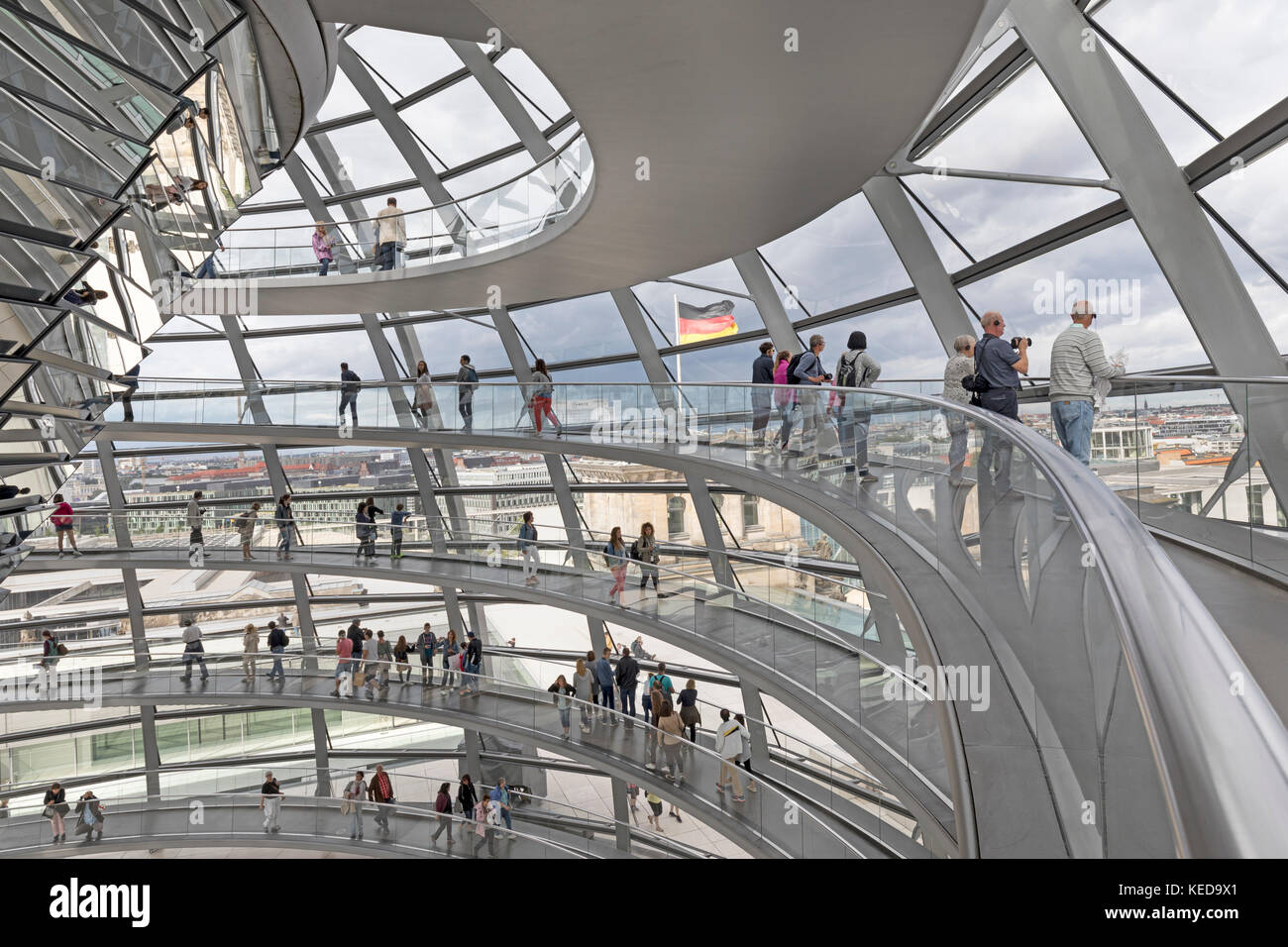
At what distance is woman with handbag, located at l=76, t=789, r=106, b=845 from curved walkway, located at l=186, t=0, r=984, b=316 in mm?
15247

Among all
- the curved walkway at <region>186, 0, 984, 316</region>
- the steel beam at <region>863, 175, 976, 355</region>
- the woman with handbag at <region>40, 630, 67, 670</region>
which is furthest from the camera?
the woman with handbag at <region>40, 630, 67, 670</region>

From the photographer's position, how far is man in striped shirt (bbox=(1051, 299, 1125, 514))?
287 inches

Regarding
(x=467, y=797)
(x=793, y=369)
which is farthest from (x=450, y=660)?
(x=793, y=369)

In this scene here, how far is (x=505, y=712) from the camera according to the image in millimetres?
18672

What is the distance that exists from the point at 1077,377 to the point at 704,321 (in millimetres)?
11657

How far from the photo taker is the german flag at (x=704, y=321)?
60.0ft

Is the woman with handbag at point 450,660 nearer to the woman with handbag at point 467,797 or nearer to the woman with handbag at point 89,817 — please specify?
the woman with handbag at point 467,797

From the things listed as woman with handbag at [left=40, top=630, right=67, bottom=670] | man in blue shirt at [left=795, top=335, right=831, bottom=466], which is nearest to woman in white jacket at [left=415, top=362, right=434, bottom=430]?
man in blue shirt at [left=795, top=335, right=831, bottom=466]

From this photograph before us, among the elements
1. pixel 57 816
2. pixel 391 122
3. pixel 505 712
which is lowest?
pixel 57 816

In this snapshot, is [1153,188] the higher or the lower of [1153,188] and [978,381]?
the higher

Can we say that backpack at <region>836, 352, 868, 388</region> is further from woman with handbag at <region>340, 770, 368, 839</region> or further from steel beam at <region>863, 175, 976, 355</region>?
woman with handbag at <region>340, 770, 368, 839</region>

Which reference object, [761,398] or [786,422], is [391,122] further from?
[786,422]

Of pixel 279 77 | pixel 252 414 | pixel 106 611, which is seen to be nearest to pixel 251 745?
pixel 106 611
